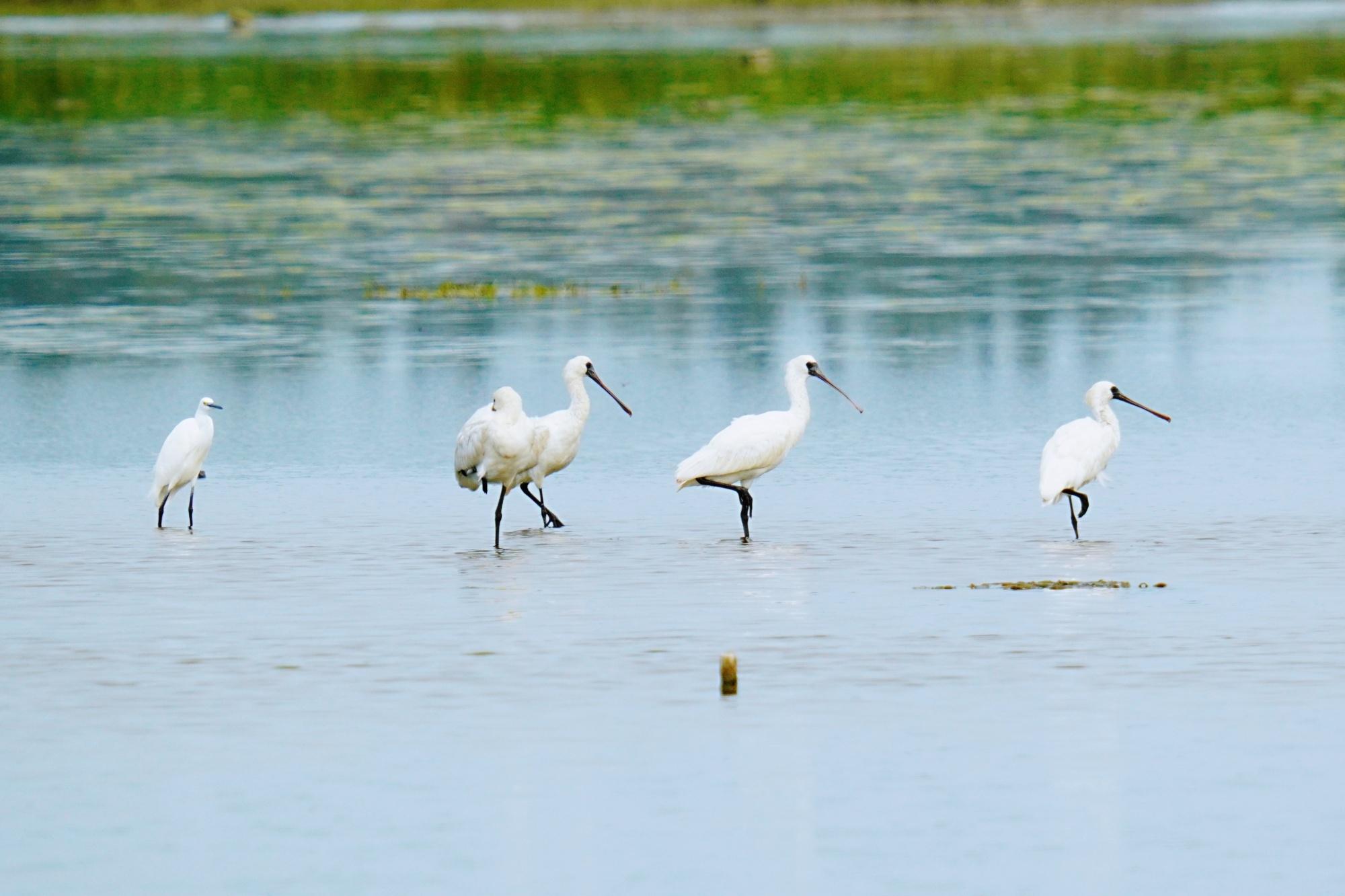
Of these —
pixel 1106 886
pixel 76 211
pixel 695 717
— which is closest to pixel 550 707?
pixel 695 717

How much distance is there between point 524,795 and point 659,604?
3.47 meters

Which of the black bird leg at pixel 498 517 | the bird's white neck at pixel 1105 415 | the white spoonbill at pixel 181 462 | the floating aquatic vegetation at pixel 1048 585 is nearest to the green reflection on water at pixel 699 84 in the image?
the bird's white neck at pixel 1105 415

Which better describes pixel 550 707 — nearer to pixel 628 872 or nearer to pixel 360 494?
pixel 628 872

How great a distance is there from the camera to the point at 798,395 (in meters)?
16.7

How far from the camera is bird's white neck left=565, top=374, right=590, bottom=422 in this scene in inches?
652

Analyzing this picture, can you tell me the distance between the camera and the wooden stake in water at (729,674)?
37.7 ft

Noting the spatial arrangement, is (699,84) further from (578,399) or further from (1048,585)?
(1048,585)

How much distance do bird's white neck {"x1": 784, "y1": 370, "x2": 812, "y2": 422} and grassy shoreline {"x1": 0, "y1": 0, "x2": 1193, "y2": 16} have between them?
4039 inches

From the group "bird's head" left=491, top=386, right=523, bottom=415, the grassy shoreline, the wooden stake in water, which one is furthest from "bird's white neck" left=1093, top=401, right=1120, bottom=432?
the grassy shoreline

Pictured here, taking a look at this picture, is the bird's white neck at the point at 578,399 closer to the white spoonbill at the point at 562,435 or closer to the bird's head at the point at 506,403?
the white spoonbill at the point at 562,435

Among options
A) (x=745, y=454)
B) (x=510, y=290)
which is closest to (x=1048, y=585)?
(x=745, y=454)

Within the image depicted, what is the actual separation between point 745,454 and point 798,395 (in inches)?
31.6

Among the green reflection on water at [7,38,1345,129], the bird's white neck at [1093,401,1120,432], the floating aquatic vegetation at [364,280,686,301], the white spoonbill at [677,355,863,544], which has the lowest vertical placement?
the white spoonbill at [677,355,863,544]

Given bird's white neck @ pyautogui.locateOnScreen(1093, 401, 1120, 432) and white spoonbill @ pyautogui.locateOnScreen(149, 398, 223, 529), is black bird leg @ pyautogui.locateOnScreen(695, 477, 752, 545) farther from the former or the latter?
white spoonbill @ pyautogui.locateOnScreen(149, 398, 223, 529)
